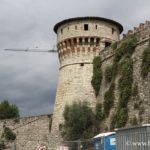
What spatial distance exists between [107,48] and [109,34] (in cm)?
284

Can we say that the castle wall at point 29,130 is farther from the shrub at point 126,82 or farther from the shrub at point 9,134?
the shrub at point 126,82

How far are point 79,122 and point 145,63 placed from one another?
7208mm

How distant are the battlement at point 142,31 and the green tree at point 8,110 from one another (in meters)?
34.0

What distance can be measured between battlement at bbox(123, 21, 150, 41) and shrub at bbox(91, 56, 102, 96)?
3.98m

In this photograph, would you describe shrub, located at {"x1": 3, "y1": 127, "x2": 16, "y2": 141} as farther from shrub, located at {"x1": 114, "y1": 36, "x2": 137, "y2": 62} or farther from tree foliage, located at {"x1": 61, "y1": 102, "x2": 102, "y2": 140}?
shrub, located at {"x1": 114, "y1": 36, "x2": 137, "y2": 62}

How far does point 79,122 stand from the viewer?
3136 centimetres

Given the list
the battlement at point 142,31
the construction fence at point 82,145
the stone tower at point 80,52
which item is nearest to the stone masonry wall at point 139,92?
the battlement at point 142,31

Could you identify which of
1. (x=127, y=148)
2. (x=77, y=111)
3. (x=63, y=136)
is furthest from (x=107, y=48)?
(x=127, y=148)

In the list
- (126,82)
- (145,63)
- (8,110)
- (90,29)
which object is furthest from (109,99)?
(8,110)

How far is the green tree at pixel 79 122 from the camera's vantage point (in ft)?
103

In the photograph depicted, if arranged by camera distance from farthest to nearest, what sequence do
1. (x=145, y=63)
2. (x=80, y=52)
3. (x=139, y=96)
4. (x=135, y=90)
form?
(x=80, y=52) < (x=135, y=90) < (x=139, y=96) < (x=145, y=63)

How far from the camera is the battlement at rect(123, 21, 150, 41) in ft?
92.8

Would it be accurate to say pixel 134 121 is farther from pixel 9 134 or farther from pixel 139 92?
pixel 9 134

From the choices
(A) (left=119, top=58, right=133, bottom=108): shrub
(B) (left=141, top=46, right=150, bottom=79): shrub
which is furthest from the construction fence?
(B) (left=141, top=46, right=150, bottom=79): shrub
